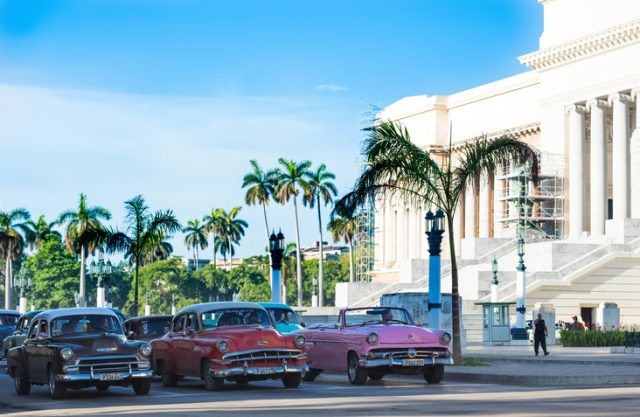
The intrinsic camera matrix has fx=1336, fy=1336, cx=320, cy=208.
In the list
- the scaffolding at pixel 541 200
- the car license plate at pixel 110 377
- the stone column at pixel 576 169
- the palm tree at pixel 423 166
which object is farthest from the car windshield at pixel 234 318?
the scaffolding at pixel 541 200

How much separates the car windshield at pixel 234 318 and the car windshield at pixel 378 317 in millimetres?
2463

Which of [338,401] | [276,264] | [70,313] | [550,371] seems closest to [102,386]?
[70,313]

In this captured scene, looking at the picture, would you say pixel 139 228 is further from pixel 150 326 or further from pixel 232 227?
pixel 232 227

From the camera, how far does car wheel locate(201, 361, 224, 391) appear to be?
81.8ft

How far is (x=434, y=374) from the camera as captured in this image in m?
26.7

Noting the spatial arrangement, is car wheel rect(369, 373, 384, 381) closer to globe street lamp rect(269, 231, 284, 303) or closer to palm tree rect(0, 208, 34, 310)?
globe street lamp rect(269, 231, 284, 303)

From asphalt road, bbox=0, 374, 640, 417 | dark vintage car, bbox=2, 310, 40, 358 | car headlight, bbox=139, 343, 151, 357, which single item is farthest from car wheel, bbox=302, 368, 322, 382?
dark vintage car, bbox=2, 310, 40, 358

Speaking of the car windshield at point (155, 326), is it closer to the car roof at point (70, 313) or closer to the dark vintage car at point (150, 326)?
the dark vintage car at point (150, 326)

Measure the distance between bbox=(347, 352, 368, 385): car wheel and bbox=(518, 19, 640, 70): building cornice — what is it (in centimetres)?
5663

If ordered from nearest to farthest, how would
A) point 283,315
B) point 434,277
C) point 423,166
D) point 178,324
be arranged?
point 178,324, point 283,315, point 423,166, point 434,277

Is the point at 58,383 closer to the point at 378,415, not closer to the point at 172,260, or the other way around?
the point at 378,415

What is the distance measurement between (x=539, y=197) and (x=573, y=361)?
5302 centimetres

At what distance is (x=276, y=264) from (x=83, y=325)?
2371 cm

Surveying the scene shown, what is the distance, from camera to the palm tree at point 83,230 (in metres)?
44.4
